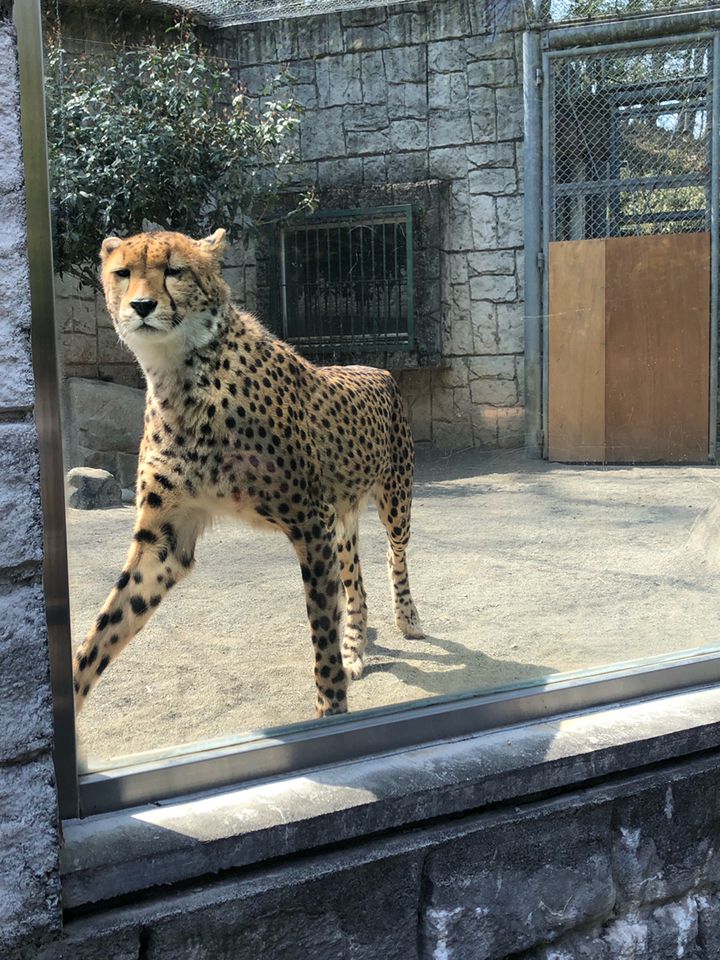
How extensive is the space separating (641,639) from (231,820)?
1040mm

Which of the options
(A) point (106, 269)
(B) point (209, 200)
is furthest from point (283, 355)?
(A) point (106, 269)

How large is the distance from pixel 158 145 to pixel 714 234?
1159mm

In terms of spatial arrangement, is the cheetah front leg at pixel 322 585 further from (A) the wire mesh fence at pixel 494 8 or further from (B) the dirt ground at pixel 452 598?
(A) the wire mesh fence at pixel 494 8

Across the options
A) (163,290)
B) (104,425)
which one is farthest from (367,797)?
(163,290)

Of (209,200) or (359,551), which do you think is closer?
(209,200)

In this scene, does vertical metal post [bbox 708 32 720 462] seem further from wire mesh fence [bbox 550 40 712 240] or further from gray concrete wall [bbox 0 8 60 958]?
gray concrete wall [bbox 0 8 60 958]

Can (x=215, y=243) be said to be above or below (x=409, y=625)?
above

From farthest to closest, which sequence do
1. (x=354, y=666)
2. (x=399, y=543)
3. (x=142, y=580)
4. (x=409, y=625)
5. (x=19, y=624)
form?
1. (x=399, y=543)
2. (x=409, y=625)
3. (x=354, y=666)
4. (x=142, y=580)
5. (x=19, y=624)

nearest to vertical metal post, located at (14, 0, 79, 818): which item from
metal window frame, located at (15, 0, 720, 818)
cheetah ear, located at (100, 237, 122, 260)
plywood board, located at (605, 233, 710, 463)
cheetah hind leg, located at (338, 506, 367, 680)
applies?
metal window frame, located at (15, 0, 720, 818)

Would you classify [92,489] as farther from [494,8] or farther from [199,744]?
[494,8]

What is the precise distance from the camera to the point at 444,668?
1.94m

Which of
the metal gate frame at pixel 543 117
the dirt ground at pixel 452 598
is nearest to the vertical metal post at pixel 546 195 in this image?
the metal gate frame at pixel 543 117

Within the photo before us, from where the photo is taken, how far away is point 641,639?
6.67ft

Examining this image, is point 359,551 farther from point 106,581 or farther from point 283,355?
point 106,581
